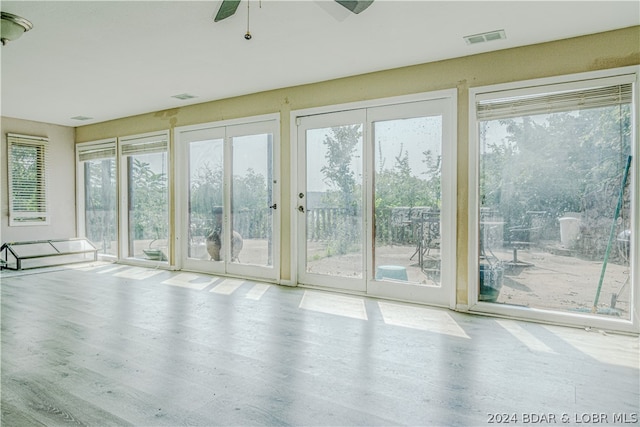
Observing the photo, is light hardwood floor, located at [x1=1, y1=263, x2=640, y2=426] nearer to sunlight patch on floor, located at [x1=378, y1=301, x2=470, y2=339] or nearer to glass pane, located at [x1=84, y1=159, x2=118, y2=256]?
sunlight patch on floor, located at [x1=378, y1=301, x2=470, y2=339]

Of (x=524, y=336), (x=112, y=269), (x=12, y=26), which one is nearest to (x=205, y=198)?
(x=112, y=269)

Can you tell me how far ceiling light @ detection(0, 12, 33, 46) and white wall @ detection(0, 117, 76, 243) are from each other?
3.97 meters

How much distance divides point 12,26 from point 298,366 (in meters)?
3.33

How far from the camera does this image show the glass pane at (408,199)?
383cm

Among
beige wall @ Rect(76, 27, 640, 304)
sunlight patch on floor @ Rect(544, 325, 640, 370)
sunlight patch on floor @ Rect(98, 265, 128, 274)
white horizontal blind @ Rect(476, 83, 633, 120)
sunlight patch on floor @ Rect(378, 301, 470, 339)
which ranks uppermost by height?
beige wall @ Rect(76, 27, 640, 304)

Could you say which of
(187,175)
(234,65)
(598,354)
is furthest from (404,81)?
(187,175)

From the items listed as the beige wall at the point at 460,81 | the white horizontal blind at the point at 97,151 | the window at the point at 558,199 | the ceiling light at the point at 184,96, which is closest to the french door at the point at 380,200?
the beige wall at the point at 460,81

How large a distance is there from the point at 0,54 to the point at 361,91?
3560mm

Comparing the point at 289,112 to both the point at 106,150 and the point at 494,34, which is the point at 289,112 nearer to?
the point at 494,34

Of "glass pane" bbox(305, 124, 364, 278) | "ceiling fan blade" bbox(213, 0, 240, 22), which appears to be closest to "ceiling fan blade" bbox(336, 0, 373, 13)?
"ceiling fan blade" bbox(213, 0, 240, 22)

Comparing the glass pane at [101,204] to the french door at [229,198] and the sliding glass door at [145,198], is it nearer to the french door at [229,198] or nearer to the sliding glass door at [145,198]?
the sliding glass door at [145,198]

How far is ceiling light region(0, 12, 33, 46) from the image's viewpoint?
2811 millimetres

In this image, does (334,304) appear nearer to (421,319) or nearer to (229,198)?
(421,319)

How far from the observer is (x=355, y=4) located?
2.51 metres
